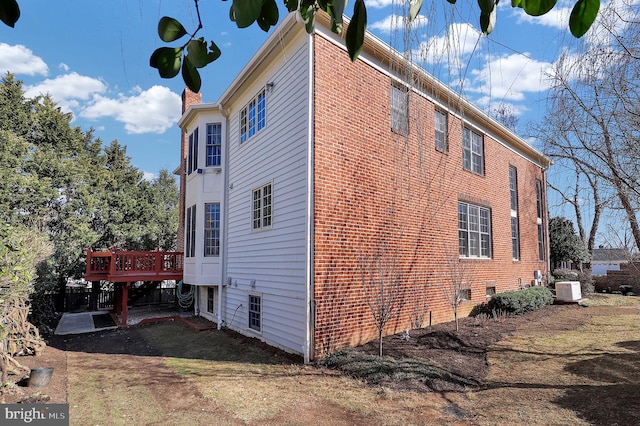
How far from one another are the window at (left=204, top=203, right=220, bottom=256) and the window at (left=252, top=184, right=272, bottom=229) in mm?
2786

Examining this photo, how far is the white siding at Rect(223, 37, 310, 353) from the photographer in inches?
328

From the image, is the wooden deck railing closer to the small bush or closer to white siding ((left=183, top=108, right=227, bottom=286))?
white siding ((left=183, top=108, right=227, bottom=286))

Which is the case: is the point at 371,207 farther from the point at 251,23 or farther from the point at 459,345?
the point at 251,23

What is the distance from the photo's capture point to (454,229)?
12.1m

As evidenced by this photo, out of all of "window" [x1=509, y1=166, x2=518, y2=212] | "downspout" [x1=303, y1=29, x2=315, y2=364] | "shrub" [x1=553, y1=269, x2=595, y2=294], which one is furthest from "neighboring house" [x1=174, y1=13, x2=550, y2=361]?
"shrub" [x1=553, y1=269, x2=595, y2=294]

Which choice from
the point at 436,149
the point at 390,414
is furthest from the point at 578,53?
the point at 436,149

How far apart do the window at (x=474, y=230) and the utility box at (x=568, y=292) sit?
370 cm

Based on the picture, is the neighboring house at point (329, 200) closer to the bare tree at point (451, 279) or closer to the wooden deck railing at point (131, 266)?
the bare tree at point (451, 279)

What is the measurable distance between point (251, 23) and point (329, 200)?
728 cm

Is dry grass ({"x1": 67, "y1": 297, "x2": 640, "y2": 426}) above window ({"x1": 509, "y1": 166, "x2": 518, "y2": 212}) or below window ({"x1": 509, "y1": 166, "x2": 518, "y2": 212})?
below

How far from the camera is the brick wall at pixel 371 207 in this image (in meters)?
8.24

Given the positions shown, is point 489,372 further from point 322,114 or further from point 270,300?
point 322,114

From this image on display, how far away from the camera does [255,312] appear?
33.9 ft


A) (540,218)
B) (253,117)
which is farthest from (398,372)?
(540,218)
